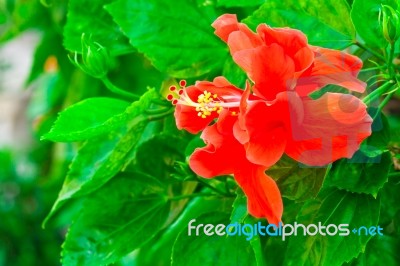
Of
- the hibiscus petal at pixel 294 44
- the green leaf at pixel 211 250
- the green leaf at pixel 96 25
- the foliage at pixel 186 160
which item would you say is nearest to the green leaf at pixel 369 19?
the foliage at pixel 186 160

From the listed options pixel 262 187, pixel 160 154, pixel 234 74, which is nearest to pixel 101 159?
pixel 160 154

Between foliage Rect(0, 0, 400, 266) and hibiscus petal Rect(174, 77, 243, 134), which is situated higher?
hibiscus petal Rect(174, 77, 243, 134)

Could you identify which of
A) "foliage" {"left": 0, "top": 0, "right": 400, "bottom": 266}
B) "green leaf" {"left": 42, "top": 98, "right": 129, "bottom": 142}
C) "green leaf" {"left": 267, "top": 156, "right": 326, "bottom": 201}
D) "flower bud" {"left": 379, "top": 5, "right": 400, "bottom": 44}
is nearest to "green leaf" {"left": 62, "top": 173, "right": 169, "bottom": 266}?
"foliage" {"left": 0, "top": 0, "right": 400, "bottom": 266}

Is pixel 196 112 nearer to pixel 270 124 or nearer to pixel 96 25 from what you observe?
pixel 270 124

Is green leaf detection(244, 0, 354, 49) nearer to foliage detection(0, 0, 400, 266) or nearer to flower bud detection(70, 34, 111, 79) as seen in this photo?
foliage detection(0, 0, 400, 266)

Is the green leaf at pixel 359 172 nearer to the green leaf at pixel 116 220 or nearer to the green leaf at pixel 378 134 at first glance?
the green leaf at pixel 378 134

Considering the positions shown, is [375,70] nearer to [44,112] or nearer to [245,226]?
[245,226]

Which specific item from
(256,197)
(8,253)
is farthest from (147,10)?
(8,253)
